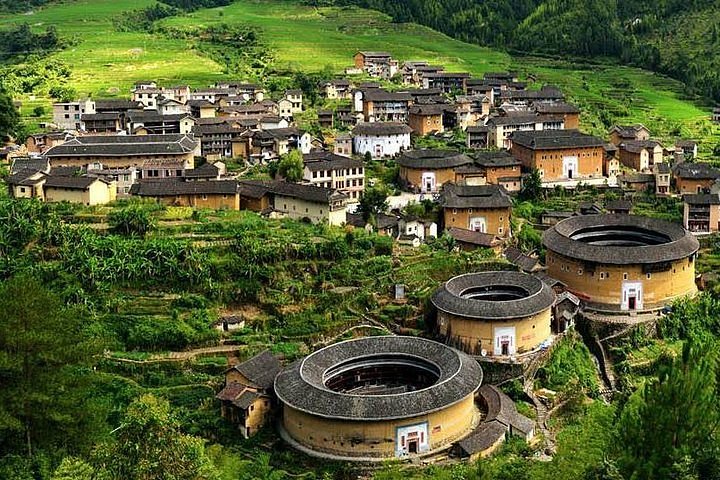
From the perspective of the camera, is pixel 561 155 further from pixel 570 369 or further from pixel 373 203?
pixel 570 369

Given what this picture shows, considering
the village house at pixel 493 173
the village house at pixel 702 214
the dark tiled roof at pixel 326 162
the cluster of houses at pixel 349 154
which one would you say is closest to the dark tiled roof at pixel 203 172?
the cluster of houses at pixel 349 154

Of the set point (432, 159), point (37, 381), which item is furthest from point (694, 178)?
point (37, 381)

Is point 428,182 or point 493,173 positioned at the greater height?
point 493,173

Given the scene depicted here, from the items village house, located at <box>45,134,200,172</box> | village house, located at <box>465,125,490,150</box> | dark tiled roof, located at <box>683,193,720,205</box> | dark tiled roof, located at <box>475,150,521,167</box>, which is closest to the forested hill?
village house, located at <box>465,125,490,150</box>

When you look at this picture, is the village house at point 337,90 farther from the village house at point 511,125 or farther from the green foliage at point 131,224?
the green foliage at point 131,224

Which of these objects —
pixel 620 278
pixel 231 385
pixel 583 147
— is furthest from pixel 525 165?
pixel 231 385

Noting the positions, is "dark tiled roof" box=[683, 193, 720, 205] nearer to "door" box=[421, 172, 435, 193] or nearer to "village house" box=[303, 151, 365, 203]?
"door" box=[421, 172, 435, 193]

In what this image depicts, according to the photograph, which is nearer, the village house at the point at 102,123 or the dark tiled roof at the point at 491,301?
the dark tiled roof at the point at 491,301
